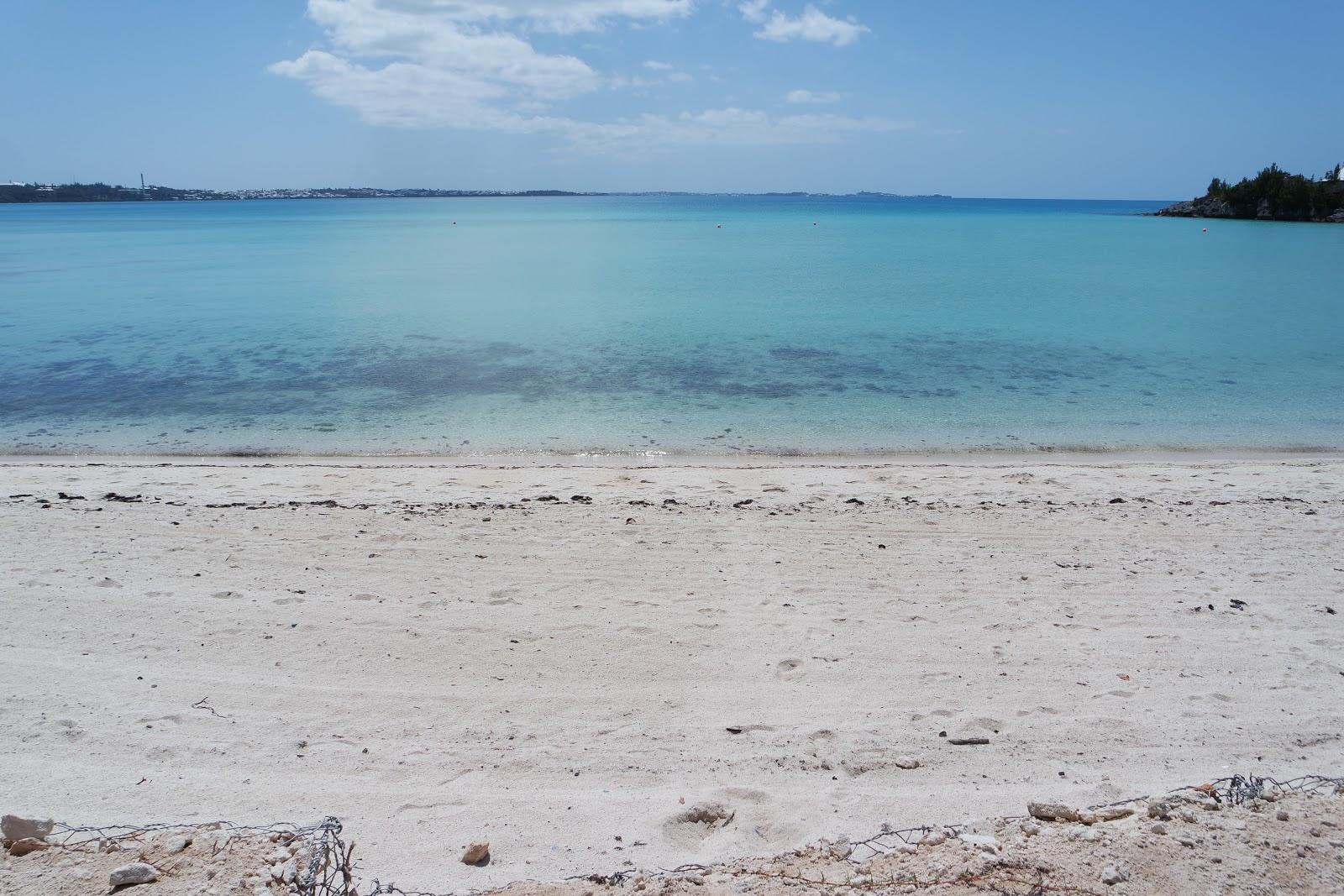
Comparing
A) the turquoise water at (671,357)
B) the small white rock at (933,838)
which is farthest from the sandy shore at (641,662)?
the turquoise water at (671,357)

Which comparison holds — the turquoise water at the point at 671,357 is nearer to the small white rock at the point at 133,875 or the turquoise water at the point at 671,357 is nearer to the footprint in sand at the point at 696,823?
the footprint in sand at the point at 696,823

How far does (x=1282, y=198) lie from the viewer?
72438mm

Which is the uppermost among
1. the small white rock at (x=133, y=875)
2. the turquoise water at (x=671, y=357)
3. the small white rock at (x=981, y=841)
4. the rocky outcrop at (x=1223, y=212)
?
the rocky outcrop at (x=1223, y=212)

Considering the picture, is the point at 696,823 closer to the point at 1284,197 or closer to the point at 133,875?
the point at 133,875

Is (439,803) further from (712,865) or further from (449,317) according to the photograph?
(449,317)

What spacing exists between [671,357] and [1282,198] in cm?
7909

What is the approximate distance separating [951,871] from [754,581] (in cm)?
344

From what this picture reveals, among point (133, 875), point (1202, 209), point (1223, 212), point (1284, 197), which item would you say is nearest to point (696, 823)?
point (133, 875)

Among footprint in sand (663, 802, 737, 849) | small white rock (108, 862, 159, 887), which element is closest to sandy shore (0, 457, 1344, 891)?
footprint in sand (663, 802, 737, 849)

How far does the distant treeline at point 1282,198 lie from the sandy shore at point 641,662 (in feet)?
266

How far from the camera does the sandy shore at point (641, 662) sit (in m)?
4.05

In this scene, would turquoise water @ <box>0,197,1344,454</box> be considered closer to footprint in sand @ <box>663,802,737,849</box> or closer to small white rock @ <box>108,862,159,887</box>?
footprint in sand @ <box>663,802,737,849</box>

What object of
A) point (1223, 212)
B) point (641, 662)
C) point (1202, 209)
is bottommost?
point (641, 662)

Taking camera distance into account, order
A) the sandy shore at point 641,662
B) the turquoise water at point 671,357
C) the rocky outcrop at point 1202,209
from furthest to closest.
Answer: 1. the rocky outcrop at point 1202,209
2. the turquoise water at point 671,357
3. the sandy shore at point 641,662
